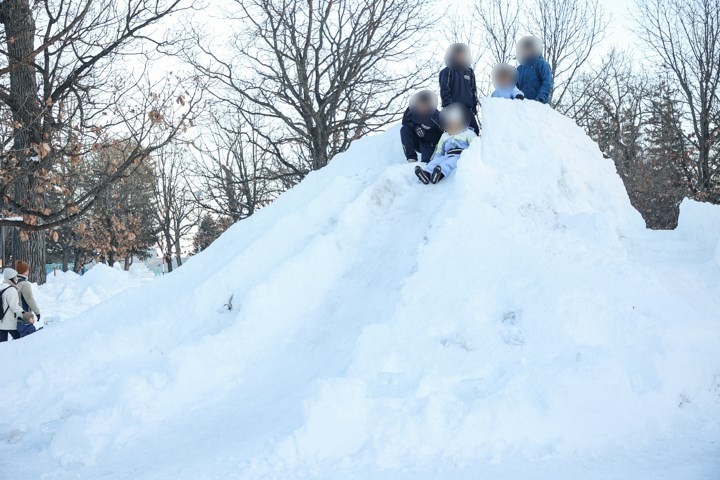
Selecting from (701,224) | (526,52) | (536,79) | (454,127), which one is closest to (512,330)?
(454,127)

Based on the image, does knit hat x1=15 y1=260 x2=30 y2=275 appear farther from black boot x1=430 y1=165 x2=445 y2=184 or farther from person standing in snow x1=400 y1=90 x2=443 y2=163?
black boot x1=430 y1=165 x2=445 y2=184

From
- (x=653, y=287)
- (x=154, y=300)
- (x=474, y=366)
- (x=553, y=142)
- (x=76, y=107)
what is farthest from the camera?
(x=76, y=107)

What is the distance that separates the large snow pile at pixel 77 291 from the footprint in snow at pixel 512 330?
1248 centimetres

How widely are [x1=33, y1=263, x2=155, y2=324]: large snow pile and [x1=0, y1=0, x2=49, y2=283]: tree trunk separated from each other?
261 cm

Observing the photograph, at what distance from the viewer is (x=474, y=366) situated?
407 cm

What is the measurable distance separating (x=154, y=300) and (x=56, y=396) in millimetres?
1382

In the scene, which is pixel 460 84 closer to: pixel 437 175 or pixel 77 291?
pixel 437 175

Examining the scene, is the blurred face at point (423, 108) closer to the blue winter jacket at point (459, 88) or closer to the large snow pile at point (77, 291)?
the blue winter jacket at point (459, 88)

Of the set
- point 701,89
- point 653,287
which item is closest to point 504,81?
point 653,287

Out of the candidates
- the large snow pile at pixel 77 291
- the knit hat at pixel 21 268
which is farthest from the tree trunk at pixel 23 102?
the large snow pile at pixel 77 291

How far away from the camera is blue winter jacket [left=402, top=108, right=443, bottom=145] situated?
6625mm

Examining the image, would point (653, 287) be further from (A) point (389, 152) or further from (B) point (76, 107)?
(B) point (76, 107)

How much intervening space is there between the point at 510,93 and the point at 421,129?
1.58 meters

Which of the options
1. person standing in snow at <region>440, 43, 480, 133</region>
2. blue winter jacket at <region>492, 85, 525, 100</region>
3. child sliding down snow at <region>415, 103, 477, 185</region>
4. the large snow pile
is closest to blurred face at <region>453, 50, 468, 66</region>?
person standing in snow at <region>440, 43, 480, 133</region>
